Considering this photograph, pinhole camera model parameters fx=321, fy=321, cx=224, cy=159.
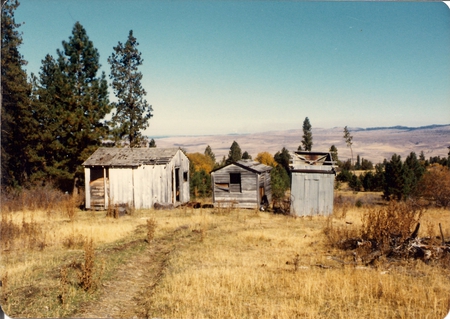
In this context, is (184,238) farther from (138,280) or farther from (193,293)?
(193,293)

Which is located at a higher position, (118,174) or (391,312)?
(118,174)

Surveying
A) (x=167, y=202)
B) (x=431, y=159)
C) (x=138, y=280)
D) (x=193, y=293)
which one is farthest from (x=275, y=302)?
(x=431, y=159)

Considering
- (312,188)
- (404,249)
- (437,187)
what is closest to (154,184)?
(312,188)

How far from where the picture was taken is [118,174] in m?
19.0

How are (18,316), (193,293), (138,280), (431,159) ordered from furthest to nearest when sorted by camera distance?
(431,159) → (138,280) → (193,293) → (18,316)

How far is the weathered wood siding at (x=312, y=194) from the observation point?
17609 mm

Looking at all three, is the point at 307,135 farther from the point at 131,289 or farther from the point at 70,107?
the point at 131,289

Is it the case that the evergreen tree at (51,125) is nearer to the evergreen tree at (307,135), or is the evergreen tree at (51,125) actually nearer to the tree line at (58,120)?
the tree line at (58,120)

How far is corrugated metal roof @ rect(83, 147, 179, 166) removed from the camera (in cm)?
1902

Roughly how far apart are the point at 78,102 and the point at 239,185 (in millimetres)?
12249

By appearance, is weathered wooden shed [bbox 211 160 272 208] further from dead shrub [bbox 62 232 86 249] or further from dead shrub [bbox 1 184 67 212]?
dead shrub [bbox 62 232 86 249]

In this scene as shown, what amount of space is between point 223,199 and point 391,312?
15321 mm

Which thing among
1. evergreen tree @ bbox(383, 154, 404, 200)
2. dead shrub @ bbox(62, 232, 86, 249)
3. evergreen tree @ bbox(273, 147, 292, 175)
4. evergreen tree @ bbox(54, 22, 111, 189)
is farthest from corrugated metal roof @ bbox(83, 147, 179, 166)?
evergreen tree @ bbox(273, 147, 292, 175)

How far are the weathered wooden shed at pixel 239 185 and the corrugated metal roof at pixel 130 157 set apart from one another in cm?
330
